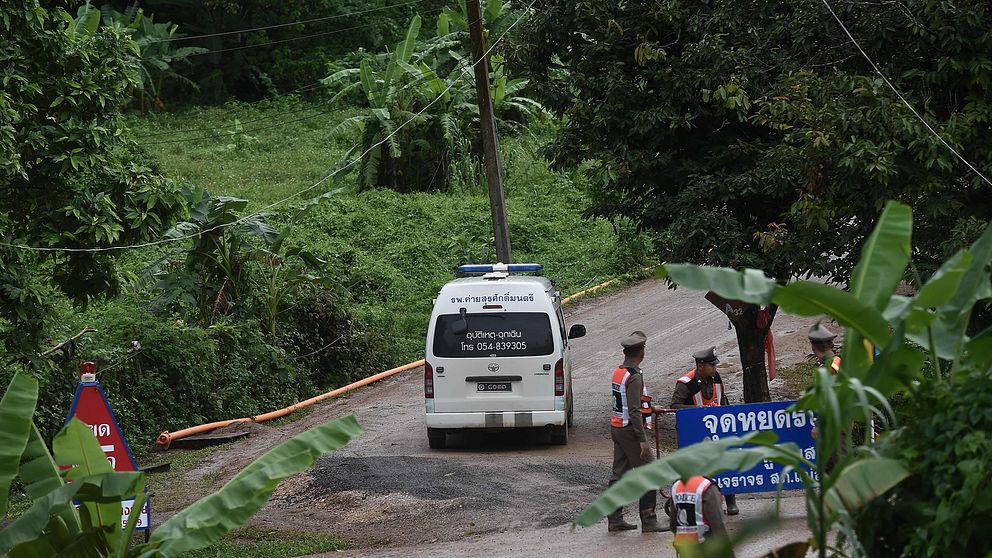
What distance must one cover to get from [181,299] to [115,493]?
40.3 feet

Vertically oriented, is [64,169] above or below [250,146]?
below

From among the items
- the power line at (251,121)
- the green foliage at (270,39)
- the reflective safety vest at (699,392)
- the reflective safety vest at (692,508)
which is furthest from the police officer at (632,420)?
the green foliage at (270,39)

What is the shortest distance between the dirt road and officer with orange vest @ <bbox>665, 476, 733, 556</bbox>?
70.7 inches

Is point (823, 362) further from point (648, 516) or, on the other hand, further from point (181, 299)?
point (181, 299)

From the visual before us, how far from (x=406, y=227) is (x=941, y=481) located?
23.6 metres

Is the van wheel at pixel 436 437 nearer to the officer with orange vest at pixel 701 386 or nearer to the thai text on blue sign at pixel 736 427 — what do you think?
the officer with orange vest at pixel 701 386

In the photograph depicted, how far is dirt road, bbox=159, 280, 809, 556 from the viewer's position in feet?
34.3

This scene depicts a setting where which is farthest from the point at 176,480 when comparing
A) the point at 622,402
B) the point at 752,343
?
the point at 752,343

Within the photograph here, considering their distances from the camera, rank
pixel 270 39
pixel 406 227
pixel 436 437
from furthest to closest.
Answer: pixel 270 39 → pixel 406 227 → pixel 436 437

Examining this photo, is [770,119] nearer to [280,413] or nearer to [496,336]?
[496,336]

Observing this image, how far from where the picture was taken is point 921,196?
35.0ft

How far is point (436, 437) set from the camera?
14344 mm

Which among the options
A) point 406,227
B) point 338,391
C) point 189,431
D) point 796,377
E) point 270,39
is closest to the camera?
point 189,431

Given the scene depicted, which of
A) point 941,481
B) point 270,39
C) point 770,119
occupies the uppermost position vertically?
point 270,39
